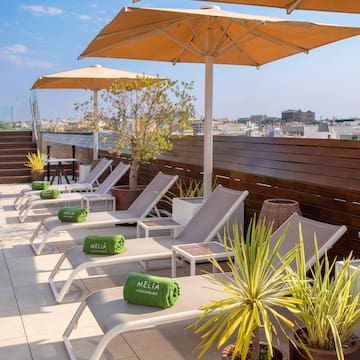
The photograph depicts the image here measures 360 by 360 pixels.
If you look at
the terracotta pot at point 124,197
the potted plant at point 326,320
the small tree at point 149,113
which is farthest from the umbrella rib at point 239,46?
the potted plant at point 326,320

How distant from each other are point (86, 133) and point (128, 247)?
10989 mm

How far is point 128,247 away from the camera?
473 centimetres

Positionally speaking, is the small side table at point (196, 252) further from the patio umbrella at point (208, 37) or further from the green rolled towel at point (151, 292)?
the patio umbrella at point (208, 37)

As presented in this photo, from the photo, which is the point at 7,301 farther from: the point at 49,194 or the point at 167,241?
the point at 49,194

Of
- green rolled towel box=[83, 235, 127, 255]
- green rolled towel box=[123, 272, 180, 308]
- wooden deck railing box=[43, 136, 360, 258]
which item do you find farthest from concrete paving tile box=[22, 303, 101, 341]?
wooden deck railing box=[43, 136, 360, 258]

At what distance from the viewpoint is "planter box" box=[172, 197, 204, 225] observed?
5.80 metres

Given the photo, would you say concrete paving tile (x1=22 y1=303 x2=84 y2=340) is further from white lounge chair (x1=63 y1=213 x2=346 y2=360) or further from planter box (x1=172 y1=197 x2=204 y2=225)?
planter box (x1=172 y1=197 x2=204 y2=225)

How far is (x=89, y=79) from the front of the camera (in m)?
10.7

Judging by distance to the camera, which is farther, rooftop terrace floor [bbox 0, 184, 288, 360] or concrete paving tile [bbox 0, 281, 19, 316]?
concrete paving tile [bbox 0, 281, 19, 316]

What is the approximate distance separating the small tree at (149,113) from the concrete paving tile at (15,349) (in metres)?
4.36

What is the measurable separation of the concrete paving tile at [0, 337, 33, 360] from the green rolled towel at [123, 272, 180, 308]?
86 centimetres

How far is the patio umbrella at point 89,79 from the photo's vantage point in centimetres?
963

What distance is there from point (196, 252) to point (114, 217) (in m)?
2.17

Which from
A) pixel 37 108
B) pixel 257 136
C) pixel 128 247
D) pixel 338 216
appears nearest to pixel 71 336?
pixel 128 247
